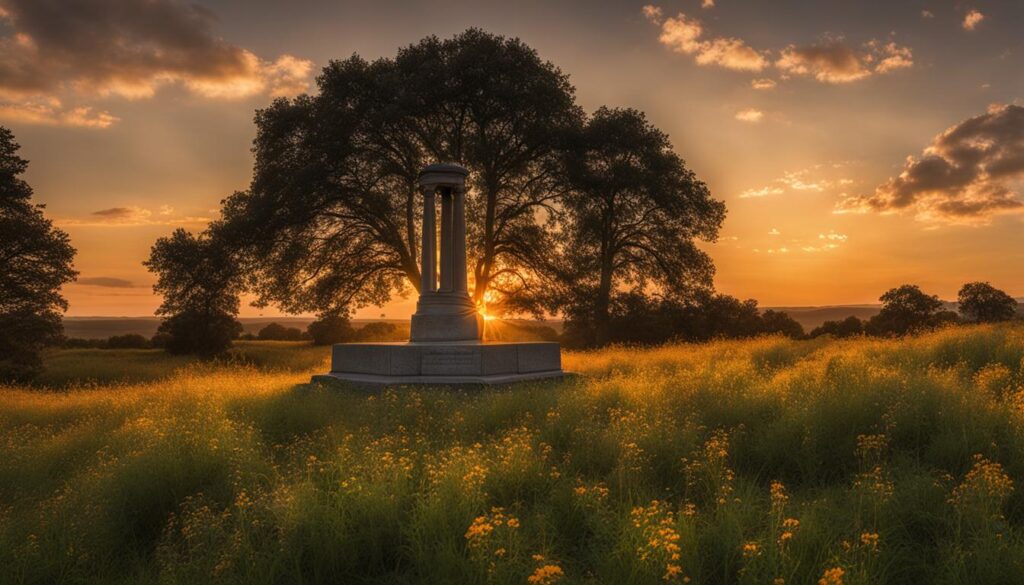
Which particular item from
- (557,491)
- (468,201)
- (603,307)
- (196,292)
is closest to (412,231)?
(468,201)

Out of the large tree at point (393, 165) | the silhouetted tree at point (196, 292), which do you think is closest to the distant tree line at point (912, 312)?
the large tree at point (393, 165)

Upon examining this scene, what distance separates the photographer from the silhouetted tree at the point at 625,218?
27.0m

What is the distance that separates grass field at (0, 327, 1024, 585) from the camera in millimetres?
4941

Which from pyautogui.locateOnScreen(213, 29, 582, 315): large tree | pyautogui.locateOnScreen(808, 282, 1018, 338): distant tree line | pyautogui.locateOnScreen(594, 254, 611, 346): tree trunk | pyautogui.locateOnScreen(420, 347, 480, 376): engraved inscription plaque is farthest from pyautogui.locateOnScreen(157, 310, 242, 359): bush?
pyautogui.locateOnScreen(808, 282, 1018, 338): distant tree line

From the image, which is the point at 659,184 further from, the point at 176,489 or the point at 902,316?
the point at 176,489

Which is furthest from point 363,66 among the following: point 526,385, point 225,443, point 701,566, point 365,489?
point 701,566

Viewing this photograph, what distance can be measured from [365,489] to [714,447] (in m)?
3.77

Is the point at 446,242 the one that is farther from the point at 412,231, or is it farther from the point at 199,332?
the point at 199,332

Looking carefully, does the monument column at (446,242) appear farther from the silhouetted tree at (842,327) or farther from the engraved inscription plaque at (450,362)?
the silhouetted tree at (842,327)

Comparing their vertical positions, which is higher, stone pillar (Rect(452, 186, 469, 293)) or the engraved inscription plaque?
stone pillar (Rect(452, 186, 469, 293))

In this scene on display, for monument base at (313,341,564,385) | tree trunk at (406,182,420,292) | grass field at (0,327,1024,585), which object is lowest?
grass field at (0,327,1024,585)

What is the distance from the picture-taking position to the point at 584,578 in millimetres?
5035

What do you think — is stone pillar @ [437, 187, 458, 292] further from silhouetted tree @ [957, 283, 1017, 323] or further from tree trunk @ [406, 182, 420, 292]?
silhouetted tree @ [957, 283, 1017, 323]

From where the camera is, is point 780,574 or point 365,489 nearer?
point 780,574
